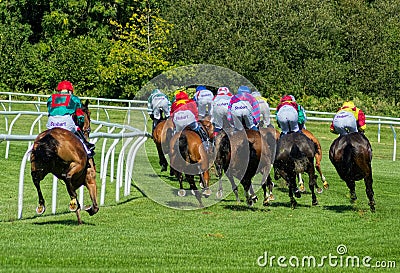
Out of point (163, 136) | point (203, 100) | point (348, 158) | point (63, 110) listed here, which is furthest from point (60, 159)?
point (203, 100)

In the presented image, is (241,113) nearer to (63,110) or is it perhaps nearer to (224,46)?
(63,110)

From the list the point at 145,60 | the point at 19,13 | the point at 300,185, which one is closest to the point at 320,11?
the point at 145,60

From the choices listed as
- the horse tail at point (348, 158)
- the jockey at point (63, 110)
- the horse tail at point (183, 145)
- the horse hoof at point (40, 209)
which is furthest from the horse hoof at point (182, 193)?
the horse hoof at point (40, 209)

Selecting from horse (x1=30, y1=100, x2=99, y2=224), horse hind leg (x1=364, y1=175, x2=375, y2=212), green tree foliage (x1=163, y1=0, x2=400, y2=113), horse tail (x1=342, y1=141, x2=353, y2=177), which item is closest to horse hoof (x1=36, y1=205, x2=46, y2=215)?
horse (x1=30, y1=100, x2=99, y2=224)

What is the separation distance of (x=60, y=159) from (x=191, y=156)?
4.23 metres

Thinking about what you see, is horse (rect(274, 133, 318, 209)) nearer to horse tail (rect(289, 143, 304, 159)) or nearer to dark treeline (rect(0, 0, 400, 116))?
horse tail (rect(289, 143, 304, 159))

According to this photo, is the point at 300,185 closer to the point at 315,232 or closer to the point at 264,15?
the point at 315,232

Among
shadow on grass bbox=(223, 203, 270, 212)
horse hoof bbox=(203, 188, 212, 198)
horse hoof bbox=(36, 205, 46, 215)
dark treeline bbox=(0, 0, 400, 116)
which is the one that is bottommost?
shadow on grass bbox=(223, 203, 270, 212)

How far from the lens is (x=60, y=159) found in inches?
462

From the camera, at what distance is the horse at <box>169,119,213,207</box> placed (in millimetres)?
15531

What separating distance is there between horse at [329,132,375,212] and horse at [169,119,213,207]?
7.63ft

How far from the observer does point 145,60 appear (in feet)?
135

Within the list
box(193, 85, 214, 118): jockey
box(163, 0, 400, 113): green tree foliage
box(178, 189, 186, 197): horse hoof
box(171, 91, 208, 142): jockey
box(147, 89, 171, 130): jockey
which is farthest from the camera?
box(163, 0, 400, 113): green tree foliage

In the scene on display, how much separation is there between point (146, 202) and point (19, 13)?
36436mm
